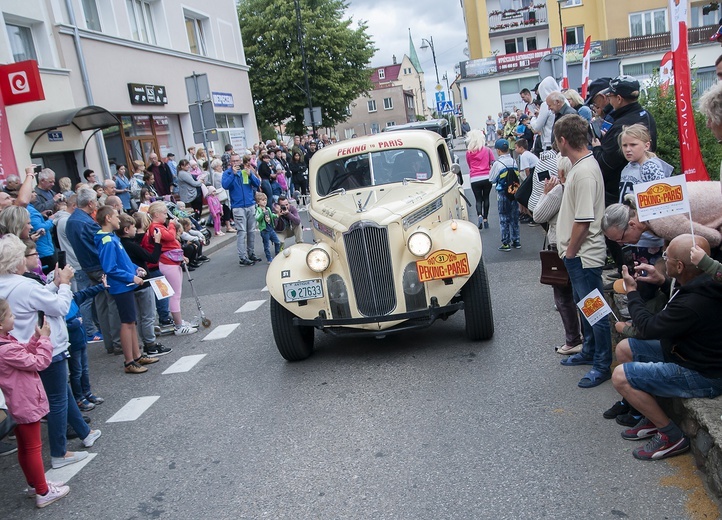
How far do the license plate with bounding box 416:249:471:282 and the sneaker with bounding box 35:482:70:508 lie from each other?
10.7 feet

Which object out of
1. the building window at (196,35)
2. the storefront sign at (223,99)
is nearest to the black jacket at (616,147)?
the storefront sign at (223,99)

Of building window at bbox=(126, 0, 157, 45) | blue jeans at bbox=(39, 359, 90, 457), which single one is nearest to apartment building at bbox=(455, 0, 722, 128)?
building window at bbox=(126, 0, 157, 45)

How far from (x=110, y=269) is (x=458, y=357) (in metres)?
3.62

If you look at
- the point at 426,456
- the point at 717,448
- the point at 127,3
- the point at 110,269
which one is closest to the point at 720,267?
the point at 717,448

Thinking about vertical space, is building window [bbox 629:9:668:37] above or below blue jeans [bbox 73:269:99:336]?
above

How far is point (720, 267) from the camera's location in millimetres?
3199

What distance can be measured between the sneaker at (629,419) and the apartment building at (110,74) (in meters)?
11.9

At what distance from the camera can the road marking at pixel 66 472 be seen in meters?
4.49

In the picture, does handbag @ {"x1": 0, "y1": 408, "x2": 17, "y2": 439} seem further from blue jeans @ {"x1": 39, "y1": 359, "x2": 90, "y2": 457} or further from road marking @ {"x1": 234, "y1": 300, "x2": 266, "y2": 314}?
road marking @ {"x1": 234, "y1": 300, "x2": 266, "y2": 314}

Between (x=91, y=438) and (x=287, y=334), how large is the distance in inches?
75.5

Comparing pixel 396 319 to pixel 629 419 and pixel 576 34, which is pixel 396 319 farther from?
pixel 576 34

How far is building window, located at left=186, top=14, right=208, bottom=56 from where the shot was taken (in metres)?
22.4

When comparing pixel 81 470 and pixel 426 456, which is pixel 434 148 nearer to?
pixel 426 456

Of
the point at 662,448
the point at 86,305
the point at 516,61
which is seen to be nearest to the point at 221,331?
the point at 86,305
